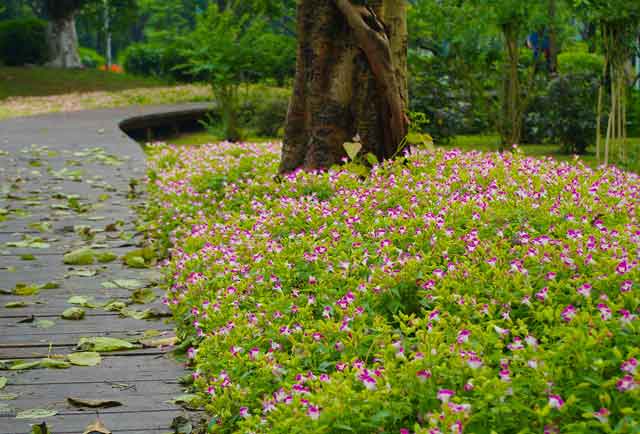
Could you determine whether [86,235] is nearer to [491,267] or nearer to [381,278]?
[381,278]

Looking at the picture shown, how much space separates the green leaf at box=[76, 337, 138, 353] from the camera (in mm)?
3980

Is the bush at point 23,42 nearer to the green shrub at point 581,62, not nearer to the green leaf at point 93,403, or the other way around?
the green shrub at point 581,62

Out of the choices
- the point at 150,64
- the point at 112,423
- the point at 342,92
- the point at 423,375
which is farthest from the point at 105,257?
the point at 150,64

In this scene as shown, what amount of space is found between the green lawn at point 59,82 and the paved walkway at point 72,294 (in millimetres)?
16155

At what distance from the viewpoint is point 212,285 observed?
4324 millimetres

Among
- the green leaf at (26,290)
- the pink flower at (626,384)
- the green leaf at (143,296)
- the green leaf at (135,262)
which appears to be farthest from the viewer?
the green leaf at (135,262)

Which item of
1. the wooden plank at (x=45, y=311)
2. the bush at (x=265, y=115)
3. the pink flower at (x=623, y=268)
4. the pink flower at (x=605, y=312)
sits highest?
the bush at (x=265, y=115)

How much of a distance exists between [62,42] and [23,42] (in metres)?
1.48

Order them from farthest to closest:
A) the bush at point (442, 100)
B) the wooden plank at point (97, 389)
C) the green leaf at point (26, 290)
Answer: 1. the bush at point (442, 100)
2. the green leaf at point (26, 290)
3. the wooden plank at point (97, 389)

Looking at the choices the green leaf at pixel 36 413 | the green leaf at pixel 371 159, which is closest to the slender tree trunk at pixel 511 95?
the green leaf at pixel 371 159

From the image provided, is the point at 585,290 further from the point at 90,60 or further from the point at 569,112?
the point at 90,60

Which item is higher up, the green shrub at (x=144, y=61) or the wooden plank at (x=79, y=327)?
the green shrub at (x=144, y=61)

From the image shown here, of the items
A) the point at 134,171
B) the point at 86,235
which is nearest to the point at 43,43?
the point at 134,171

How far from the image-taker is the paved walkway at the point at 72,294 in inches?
130
